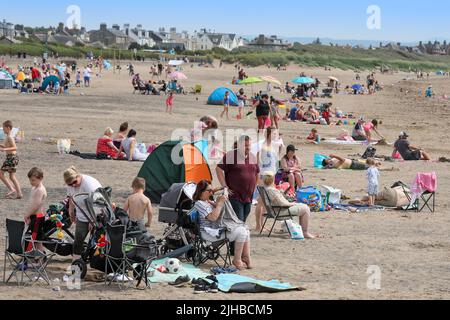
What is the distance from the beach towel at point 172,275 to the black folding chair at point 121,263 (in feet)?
0.83

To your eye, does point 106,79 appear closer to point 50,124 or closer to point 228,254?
point 50,124

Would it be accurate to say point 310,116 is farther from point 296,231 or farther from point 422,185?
point 296,231

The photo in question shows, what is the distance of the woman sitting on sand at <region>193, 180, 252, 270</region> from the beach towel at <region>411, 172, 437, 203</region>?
5.21 m

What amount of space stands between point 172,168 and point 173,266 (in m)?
4.55

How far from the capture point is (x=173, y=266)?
9641mm

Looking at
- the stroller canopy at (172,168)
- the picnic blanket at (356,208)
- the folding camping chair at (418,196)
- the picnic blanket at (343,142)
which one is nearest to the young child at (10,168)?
the stroller canopy at (172,168)

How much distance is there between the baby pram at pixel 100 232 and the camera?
918 cm

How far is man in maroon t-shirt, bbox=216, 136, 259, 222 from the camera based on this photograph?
11164 mm

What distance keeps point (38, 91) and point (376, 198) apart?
89.8ft

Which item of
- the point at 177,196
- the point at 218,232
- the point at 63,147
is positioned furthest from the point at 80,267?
the point at 63,147

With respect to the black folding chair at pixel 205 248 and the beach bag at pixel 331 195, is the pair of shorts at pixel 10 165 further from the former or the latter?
the beach bag at pixel 331 195

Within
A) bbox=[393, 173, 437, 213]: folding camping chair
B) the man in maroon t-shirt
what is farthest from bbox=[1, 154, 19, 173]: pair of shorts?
bbox=[393, 173, 437, 213]: folding camping chair

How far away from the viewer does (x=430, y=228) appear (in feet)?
42.8

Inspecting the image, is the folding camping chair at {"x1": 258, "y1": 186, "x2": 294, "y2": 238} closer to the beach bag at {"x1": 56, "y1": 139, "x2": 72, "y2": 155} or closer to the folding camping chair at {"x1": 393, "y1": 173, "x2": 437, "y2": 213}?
the folding camping chair at {"x1": 393, "y1": 173, "x2": 437, "y2": 213}
